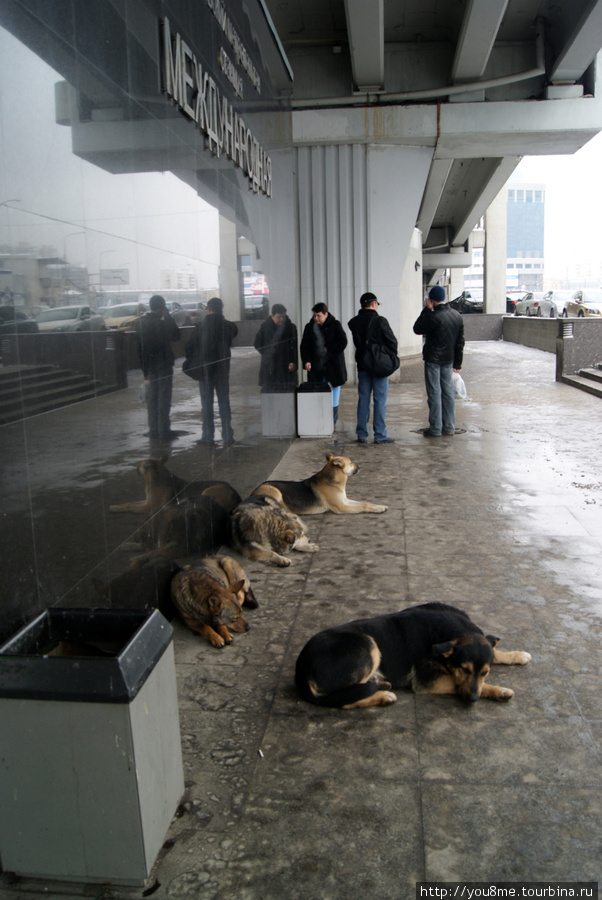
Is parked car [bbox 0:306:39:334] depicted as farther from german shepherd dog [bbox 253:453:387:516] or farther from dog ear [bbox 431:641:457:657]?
german shepherd dog [bbox 253:453:387:516]

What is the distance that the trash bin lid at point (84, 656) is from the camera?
94.8 inches

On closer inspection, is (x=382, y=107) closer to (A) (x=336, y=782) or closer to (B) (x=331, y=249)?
(B) (x=331, y=249)

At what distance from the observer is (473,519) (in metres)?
6.96

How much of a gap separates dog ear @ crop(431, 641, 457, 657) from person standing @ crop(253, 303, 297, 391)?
5.15 m

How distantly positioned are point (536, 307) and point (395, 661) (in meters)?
41.5

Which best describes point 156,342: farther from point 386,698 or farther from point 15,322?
point 386,698

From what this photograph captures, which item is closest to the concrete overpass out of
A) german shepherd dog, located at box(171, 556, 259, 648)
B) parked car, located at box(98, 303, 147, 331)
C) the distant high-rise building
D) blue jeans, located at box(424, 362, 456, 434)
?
blue jeans, located at box(424, 362, 456, 434)

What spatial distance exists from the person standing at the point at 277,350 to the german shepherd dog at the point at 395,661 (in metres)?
4.98

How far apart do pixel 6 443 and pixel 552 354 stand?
25194mm

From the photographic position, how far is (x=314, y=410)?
1143 cm

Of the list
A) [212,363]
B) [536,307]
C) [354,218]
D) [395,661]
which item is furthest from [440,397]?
[536,307]

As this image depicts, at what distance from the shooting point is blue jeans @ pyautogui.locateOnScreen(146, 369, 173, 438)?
464 centimetres

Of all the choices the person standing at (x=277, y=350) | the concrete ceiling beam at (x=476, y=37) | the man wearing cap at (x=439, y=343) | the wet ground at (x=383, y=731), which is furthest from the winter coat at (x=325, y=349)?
the concrete ceiling beam at (x=476, y=37)

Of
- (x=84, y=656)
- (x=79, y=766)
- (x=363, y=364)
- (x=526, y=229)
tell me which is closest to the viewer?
(x=79, y=766)
